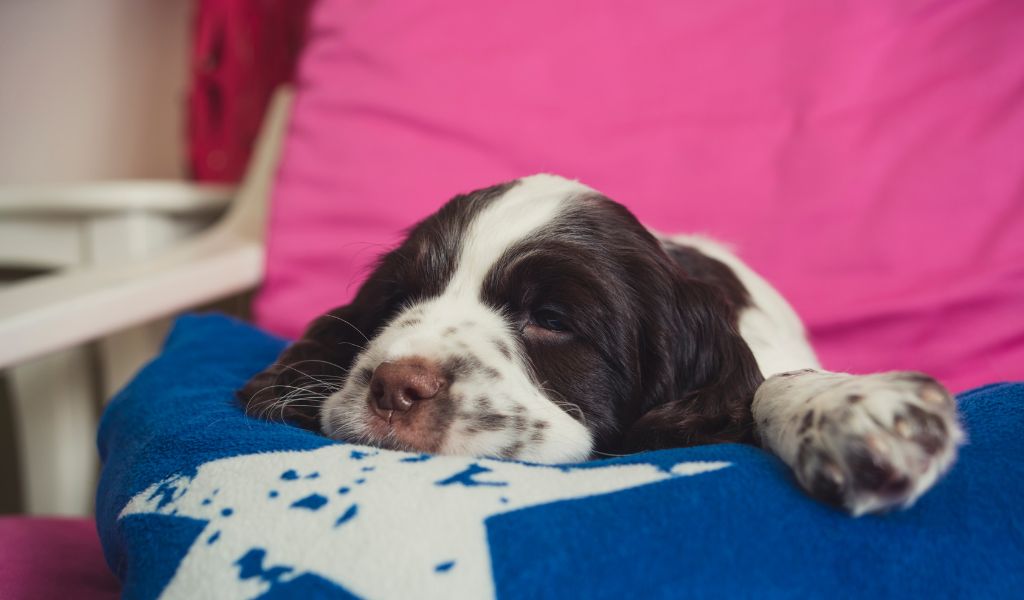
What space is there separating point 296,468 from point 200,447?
0.78 feet

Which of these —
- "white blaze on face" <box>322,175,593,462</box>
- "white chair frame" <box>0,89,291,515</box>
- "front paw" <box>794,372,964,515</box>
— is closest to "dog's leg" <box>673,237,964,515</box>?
"front paw" <box>794,372,964,515</box>

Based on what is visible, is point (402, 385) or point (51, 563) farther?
point (51, 563)

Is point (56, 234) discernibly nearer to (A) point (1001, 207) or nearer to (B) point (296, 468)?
(B) point (296, 468)

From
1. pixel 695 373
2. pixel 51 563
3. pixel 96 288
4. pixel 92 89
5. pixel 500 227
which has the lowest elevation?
A: pixel 51 563

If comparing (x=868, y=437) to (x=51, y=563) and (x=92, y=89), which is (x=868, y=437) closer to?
(x=51, y=563)

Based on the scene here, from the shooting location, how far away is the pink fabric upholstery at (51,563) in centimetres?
166

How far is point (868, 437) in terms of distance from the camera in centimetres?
112

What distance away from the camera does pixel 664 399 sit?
1.70 metres

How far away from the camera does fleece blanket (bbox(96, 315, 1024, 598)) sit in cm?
105

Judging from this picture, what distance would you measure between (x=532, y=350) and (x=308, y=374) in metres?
0.49

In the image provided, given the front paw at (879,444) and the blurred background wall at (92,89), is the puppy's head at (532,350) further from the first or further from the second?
the blurred background wall at (92,89)

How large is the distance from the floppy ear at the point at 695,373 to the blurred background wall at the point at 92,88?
3.32 meters

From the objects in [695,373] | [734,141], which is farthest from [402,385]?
[734,141]

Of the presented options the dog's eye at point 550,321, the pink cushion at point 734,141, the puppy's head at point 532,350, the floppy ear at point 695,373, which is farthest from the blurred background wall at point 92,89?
the floppy ear at point 695,373
